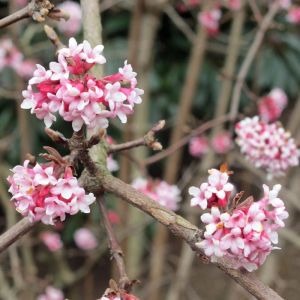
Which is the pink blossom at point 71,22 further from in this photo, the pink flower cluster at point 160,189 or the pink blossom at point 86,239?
the pink flower cluster at point 160,189

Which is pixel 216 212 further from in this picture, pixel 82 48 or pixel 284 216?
pixel 82 48

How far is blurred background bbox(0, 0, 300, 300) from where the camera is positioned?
138 inches

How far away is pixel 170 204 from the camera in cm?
251

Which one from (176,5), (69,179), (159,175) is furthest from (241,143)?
(159,175)

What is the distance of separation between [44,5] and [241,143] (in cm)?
78

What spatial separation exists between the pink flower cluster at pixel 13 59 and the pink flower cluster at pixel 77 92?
104 inches

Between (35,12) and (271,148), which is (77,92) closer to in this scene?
(35,12)

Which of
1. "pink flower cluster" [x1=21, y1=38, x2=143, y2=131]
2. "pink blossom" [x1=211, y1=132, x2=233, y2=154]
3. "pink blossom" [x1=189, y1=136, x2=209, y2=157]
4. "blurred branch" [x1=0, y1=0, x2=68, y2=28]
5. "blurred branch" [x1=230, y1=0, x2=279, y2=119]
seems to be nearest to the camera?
"pink flower cluster" [x1=21, y1=38, x2=143, y2=131]

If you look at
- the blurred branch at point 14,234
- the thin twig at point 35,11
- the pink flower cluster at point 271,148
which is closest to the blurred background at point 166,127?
the pink flower cluster at point 271,148

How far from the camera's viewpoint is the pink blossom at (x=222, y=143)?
10.9 feet

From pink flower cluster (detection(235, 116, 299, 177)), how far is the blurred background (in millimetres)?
577

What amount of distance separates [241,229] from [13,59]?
9.30ft

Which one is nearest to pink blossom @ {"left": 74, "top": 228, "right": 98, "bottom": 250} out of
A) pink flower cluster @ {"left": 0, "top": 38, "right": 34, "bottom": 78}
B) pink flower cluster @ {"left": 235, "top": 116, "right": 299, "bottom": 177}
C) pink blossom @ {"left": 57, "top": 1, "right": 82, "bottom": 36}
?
pink flower cluster @ {"left": 0, "top": 38, "right": 34, "bottom": 78}

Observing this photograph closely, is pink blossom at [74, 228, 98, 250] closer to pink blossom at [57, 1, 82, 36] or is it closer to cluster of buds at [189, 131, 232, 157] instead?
cluster of buds at [189, 131, 232, 157]
